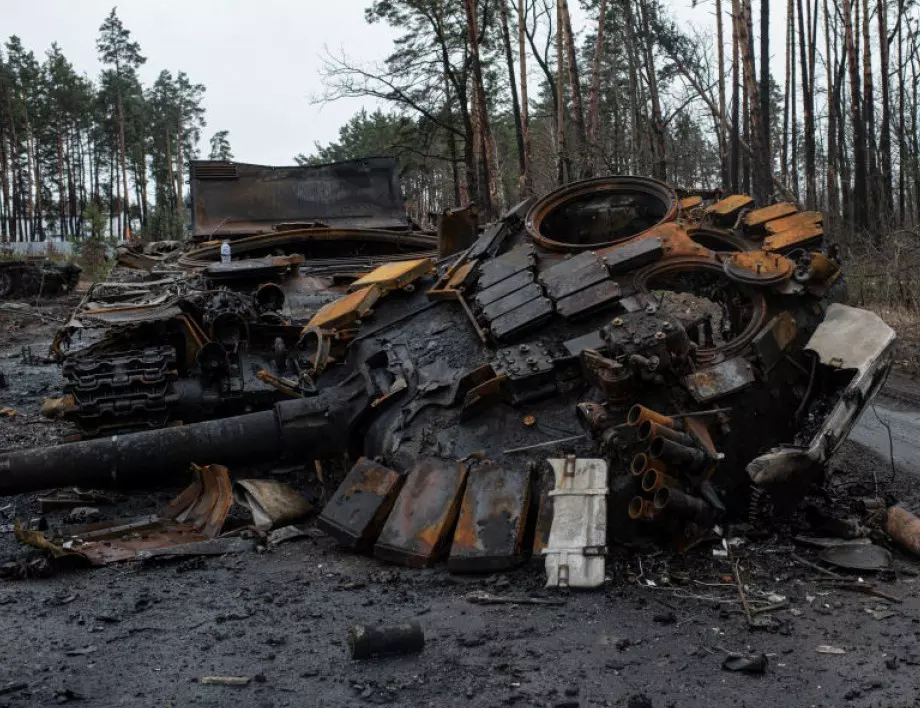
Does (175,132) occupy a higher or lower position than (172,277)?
higher

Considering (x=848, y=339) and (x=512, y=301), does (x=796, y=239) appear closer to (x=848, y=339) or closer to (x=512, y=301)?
(x=848, y=339)

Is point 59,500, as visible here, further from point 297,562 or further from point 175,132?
point 175,132

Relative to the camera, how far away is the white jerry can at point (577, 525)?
14.5ft

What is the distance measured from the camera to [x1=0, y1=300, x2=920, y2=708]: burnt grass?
3.38 m

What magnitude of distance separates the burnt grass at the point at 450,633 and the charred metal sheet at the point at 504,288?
183 cm

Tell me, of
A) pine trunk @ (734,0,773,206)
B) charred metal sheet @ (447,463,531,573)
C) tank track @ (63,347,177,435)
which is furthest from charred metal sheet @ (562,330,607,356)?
pine trunk @ (734,0,773,206)

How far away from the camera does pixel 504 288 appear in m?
6.07

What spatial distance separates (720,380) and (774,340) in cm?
53

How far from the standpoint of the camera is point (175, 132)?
173 ft

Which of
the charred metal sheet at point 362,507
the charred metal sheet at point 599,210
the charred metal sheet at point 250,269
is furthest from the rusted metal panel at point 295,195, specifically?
the charred metal sheet at point 362,507

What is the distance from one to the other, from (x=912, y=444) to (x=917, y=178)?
32.6ft

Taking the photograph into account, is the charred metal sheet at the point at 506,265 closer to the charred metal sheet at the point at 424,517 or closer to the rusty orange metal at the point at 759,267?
the rusty orange metal at the point at 759,267

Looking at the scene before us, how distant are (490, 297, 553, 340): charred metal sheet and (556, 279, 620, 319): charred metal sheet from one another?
0.09 meters

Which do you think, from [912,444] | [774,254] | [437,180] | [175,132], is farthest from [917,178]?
[175,132]
